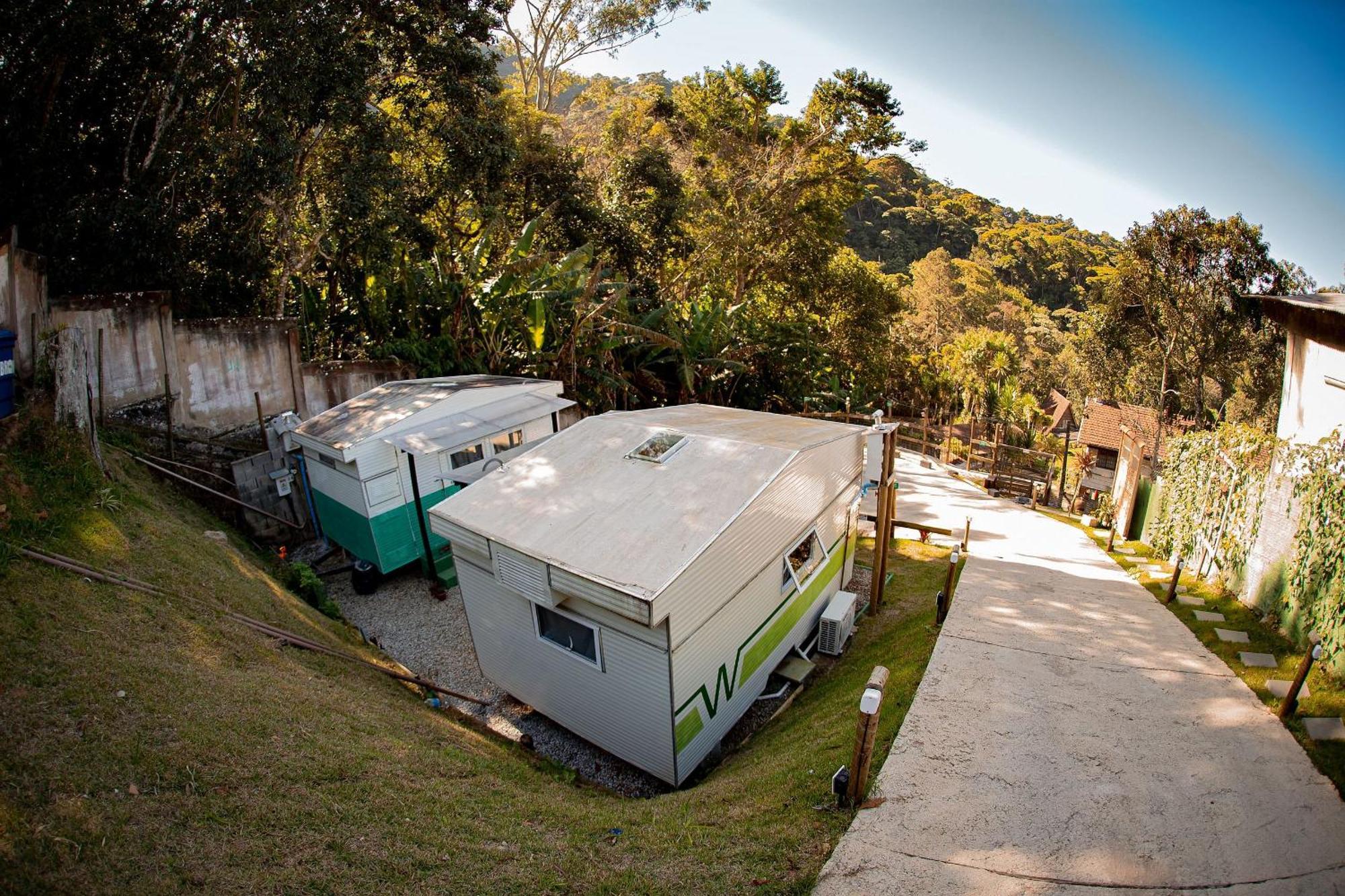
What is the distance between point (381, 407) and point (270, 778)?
26.0 ft

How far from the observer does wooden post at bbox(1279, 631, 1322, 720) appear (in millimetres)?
5621

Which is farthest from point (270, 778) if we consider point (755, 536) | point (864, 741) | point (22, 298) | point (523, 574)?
point (22, 298)

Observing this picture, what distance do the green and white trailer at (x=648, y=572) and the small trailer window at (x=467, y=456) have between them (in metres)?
2.82

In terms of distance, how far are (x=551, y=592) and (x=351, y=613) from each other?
541 centimetres

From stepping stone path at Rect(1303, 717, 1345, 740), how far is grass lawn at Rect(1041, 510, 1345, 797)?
5 centimetres

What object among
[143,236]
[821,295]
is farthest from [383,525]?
[821,295]

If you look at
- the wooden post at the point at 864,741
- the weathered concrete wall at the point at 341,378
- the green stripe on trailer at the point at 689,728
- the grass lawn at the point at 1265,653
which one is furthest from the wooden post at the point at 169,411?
the grass lawn at the point at 1265,653

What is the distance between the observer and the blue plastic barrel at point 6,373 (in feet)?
28.1

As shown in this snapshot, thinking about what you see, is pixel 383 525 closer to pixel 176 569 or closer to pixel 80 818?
pixel 176 569

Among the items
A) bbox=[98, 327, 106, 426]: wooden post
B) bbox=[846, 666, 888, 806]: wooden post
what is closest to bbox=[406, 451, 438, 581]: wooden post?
bbox=[98, 327, 106, 426]: wooden post

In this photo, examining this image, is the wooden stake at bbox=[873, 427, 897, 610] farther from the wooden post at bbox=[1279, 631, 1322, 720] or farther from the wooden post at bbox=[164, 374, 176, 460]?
the wooden post at bbox=[164, 374, 176, 460]

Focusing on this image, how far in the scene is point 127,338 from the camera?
11.1 meters

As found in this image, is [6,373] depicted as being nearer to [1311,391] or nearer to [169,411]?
[169,411]

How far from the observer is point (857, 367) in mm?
26391
